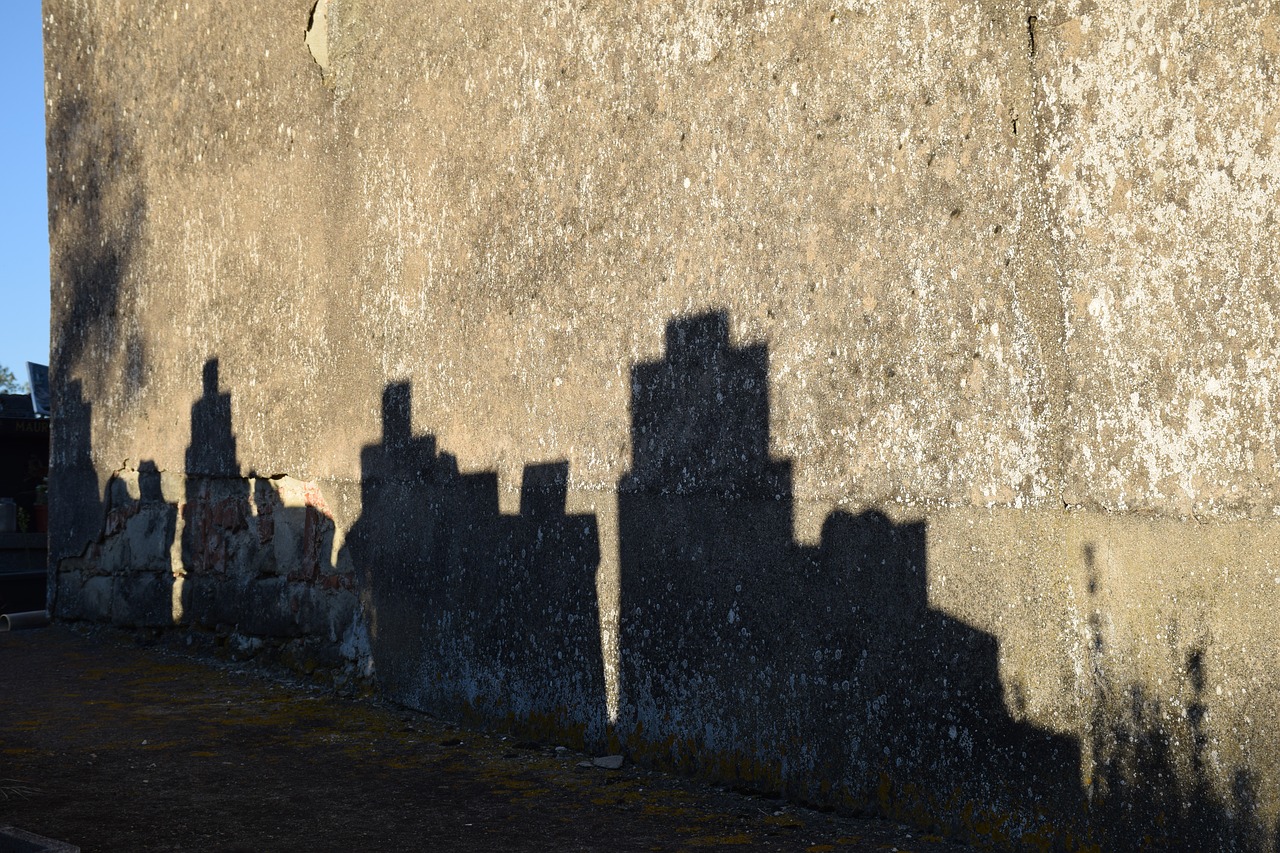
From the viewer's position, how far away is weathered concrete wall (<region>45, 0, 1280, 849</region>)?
245cm

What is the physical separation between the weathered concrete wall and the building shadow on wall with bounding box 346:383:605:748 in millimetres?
19

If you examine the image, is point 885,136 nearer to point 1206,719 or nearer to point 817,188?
point 817,188

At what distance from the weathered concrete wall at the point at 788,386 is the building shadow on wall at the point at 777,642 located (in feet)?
0.04

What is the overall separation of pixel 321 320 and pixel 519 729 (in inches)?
82.3

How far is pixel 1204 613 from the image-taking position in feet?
7.89

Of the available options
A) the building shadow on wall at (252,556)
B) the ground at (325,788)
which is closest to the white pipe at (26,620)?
the building shadow on wall at (252,556)

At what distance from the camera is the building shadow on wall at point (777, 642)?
2822 millimetres

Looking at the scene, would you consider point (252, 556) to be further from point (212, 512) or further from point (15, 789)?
point (15, 789)

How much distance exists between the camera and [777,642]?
3.30 metres

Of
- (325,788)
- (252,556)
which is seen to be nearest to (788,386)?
(325,788)

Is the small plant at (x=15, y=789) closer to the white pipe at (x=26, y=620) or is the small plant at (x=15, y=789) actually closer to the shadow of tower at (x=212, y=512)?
the shadow of tower at (x=212, y=512)

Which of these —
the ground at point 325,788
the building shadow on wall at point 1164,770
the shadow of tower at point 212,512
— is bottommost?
the ground at point 325,788

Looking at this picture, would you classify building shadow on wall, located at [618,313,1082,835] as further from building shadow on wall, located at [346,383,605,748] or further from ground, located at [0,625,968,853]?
building shadow on wall, located at [346,383,605,748]

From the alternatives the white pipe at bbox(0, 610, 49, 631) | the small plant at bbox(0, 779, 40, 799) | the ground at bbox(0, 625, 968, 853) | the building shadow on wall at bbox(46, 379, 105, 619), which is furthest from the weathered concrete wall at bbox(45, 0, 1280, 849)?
the white pipe at bbox(0, 610, 49, 631)
